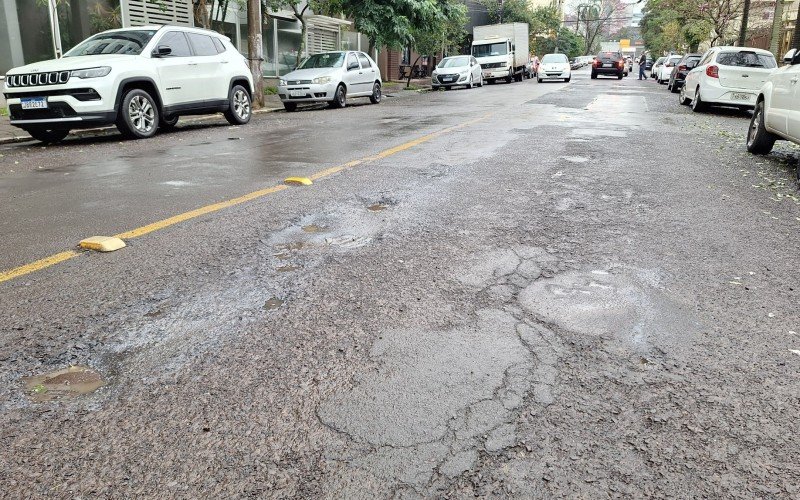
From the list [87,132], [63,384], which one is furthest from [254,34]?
[63,384]

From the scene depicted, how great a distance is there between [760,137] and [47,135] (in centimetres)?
1139

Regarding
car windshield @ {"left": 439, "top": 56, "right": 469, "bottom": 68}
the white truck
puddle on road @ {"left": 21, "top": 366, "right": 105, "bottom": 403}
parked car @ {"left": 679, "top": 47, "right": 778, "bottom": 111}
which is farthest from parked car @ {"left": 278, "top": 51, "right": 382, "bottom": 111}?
the white truck

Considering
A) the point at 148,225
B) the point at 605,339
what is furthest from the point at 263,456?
the point at 148,225

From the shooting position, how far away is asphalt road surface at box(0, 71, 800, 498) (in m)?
2.12

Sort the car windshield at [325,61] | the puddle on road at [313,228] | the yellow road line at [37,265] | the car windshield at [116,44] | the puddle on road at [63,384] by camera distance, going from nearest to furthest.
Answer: the puddle on road at [63,384] < the yellow road line at [37,265] < the puddle on road at [313,228] < the car windshield at [116,44] < the car windshield at [325,61]

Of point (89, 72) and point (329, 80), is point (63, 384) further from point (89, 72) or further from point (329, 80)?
point (329, 80)

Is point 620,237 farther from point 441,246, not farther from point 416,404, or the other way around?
point 416,404

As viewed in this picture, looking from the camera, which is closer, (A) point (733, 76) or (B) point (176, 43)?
(B) point (176, 43)

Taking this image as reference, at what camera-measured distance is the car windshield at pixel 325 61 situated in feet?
62.1

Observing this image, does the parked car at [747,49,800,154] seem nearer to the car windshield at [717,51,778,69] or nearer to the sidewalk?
the car windshield at [717,51,778,69]

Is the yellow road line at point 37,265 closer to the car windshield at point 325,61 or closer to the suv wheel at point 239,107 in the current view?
the suv wheel at point 239,107

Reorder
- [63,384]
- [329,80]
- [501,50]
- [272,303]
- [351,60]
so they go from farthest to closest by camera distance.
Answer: [501,50]
[351,60]
[329,80]
[272,303]
[63,384]

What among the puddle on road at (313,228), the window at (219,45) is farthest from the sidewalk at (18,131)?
the puddle on road at (313,228)

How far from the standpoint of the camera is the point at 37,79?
10.4 m
